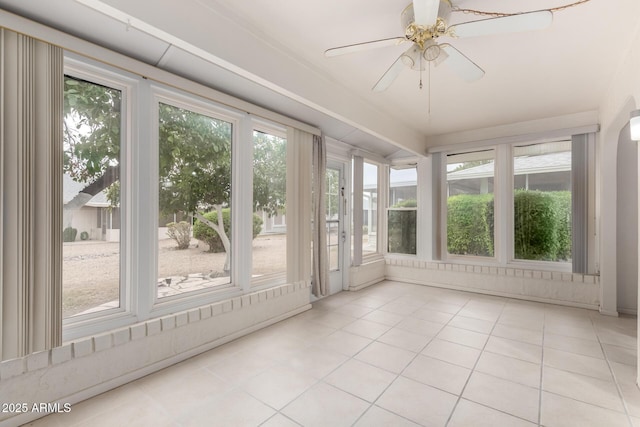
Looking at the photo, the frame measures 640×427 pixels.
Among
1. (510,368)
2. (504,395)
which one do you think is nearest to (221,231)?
(504,395)

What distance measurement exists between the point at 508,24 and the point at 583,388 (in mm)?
2485

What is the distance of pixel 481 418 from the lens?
178 cm

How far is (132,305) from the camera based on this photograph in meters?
2.25

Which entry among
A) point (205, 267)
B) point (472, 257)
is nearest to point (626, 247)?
point (472, 257)

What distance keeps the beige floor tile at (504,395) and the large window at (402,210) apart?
3270 millimetres

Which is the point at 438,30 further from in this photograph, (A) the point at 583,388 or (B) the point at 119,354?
(B) the point at 119,354

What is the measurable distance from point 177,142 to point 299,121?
1.50m

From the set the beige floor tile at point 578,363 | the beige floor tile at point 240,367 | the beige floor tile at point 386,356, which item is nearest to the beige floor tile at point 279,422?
the beige floor tile at point 240,367

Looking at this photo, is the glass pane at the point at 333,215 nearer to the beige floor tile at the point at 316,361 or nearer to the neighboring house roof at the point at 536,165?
the beige floor tile at the point at 316,361

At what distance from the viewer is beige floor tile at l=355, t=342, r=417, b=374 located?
7.82 ft

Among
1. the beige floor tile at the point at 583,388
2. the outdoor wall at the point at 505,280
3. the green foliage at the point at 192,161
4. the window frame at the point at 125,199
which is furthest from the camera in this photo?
the outdoor wall at the point at 505,280

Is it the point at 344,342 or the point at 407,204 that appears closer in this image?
the point at 344,342

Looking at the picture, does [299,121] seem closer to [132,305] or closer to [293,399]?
[132,305]

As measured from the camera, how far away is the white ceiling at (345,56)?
1.83 metres
